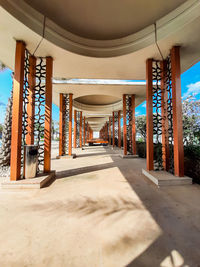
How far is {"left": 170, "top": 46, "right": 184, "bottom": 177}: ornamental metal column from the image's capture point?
3.19 metres

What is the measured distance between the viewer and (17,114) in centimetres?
296

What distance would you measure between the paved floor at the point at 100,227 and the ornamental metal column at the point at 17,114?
521 millimetres

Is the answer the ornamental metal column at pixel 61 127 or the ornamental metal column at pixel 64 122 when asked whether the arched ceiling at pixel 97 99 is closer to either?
the ornamental metal column at pixel 64 122

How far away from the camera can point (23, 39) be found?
2.94m

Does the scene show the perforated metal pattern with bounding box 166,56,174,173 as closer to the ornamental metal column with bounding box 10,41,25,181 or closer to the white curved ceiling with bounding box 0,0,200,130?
the white curved ceiling with bounding box 0,0,200,130

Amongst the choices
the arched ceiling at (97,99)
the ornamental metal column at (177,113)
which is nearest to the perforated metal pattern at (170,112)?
the ornamental metal column at (177,113)

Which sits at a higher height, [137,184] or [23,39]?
[23,39]

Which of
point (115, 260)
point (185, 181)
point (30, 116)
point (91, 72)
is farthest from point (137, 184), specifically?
point (91, 72)

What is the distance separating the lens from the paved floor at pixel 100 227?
1.20 metres

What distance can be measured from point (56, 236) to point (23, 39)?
3843 mm

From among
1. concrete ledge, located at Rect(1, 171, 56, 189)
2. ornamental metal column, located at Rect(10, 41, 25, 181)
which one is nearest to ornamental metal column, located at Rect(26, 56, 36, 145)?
ornamental metal column, located at Rect(10, 41, 25, 181)

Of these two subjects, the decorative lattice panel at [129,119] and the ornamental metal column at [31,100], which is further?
the decorative lattice panel at [129,119]

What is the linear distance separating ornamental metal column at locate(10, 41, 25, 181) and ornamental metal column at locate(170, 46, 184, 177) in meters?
3.74

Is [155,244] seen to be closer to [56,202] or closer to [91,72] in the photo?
[56,202]
